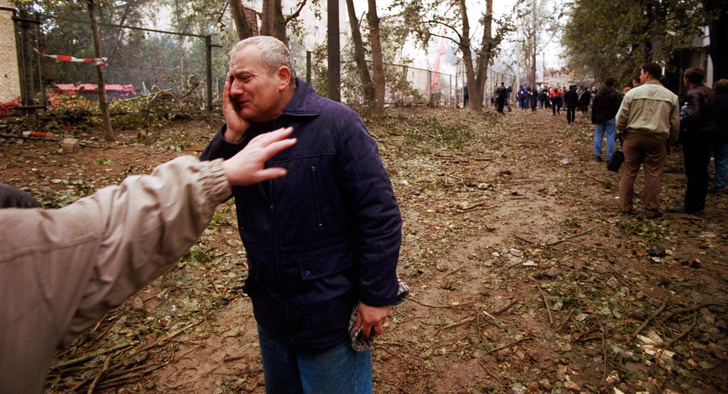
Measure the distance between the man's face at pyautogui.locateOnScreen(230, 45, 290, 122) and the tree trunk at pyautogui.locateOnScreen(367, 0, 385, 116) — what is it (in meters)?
12.8

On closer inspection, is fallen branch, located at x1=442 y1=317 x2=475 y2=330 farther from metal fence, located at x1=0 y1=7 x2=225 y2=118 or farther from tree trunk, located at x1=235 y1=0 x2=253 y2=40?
tree trunk, located at x1=235 y1=0 x2=253 y2=40

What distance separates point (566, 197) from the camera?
7.59 metres

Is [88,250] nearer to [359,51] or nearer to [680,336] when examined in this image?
[680,336]

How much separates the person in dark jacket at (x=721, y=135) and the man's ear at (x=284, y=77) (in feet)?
23.1

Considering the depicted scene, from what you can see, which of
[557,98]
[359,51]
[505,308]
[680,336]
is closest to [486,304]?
[505,308]

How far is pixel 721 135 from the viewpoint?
6.68 metres

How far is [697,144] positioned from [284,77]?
275 inches

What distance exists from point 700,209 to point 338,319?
6925 mm

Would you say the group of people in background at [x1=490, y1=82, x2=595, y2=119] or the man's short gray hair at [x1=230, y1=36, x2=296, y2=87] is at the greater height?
the group of people in background at [x1=490, y1=82, x2=595, y2=119]

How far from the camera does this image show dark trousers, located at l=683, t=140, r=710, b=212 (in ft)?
21.1

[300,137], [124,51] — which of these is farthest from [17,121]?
[300,137]

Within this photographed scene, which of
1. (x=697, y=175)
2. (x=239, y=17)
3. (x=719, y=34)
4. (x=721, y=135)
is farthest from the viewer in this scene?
(x=719, y=34)

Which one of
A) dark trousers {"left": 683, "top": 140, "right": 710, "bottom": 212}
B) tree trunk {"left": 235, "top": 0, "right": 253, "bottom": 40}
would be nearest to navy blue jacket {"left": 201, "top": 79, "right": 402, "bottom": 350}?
dark trousers {"left": 683, "top": 140, "right": 710, "bottom": 212}

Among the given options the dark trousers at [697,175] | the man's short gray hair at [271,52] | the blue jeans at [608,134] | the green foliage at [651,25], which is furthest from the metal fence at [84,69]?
the green foliage at [651,25]
